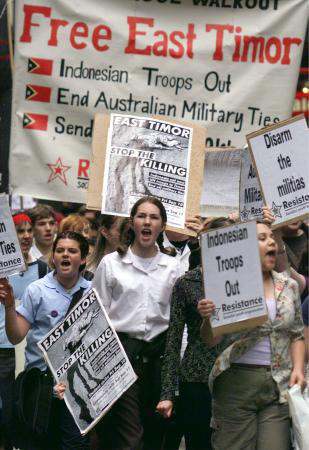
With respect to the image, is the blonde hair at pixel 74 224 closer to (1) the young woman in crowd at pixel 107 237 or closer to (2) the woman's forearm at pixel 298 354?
(1) the young woman in crowd at pixel 107 237

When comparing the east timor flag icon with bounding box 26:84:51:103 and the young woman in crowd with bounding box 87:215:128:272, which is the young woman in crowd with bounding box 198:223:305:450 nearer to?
the young woman in crowd with bounding box 87:215:128:272

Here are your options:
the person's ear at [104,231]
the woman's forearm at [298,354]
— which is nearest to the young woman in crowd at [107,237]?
the person's ear at [104,231]

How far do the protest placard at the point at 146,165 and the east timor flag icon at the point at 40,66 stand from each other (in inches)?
31.4

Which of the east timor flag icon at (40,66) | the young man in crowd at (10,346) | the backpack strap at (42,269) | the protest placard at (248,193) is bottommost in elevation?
the young man in crowd at (10,346)

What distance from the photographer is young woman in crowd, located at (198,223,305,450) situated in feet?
23.4

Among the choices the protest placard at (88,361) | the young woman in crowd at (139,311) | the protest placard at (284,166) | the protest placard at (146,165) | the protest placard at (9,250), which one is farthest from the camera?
the protest placard at (146,165)

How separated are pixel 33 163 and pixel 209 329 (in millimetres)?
2501

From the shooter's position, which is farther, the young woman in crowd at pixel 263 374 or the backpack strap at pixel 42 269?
the backpack strap at pixel 42 269

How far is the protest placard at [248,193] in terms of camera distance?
819 cm

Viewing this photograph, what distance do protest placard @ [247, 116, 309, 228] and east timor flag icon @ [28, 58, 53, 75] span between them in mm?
2043

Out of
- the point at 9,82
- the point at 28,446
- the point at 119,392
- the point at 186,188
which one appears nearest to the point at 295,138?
the point at 186,188

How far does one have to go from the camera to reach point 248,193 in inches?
324

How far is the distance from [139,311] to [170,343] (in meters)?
0.46

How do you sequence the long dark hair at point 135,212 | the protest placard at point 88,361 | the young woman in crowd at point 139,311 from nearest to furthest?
the protest placard at point 88,361
the young woman in crowd at point 139,311
the long dark hair at point 135,212
